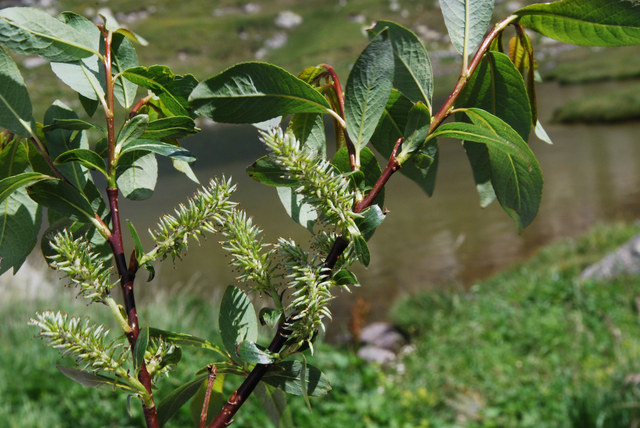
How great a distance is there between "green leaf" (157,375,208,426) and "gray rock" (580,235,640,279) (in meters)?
4.54

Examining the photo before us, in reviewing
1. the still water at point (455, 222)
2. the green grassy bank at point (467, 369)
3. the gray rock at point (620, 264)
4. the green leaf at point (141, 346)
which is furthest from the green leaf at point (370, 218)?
the still water at point (455, 222)

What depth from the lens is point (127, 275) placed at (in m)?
0.31

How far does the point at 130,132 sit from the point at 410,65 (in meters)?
0.18

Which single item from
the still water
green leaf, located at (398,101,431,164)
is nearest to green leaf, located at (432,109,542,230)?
green leaf, located at (398,101,431,164)

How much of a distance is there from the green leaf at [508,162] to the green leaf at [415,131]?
2 cm

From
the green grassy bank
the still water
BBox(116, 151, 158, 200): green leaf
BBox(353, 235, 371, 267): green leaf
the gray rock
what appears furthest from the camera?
the still water

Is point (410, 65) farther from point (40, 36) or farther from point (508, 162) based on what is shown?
point (40, 36)

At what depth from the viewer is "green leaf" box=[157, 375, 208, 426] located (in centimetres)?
34

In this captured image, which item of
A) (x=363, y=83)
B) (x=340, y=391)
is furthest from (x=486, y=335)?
(x=363, y=83)

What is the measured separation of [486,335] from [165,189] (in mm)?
13363

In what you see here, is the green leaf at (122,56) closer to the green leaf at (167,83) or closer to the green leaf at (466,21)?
the green leaf at (167,83)

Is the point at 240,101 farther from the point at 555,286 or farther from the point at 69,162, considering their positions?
the point at 555,286

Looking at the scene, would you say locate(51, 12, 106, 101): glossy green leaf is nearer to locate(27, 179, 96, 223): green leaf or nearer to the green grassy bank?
locate(27, 179, 96, 223): green leaf

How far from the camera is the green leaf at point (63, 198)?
0.31m
